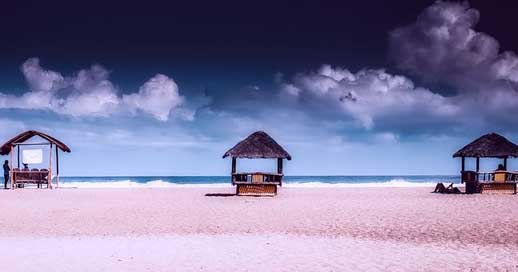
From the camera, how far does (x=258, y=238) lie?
12.7 m

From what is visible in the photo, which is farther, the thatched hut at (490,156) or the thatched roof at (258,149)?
the thatched hut at (490,156)

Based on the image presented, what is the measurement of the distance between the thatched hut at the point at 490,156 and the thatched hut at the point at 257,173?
429 inches

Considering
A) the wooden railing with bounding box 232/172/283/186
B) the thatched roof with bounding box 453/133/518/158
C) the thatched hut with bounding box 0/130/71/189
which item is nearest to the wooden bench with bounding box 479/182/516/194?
the thatched roof with bounding box 453/133/518/158

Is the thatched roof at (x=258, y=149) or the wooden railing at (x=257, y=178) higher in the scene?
the thatched roof at (x=258, y=149)

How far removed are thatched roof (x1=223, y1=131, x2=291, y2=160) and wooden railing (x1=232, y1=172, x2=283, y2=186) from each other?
0.93 meters

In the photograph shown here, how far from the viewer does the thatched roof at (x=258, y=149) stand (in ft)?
87.4

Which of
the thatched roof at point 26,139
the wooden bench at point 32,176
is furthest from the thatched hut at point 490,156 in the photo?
the wooden bench at point 32,176

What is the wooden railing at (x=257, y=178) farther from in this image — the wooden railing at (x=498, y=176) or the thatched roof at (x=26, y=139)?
the thatched roof at (x=26, y=139)

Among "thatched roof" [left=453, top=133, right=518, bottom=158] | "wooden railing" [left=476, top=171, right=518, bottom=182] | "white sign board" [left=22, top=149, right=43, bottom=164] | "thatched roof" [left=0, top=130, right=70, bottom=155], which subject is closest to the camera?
"wooden railing" [left=476, top=171, right=518, bottom=182]

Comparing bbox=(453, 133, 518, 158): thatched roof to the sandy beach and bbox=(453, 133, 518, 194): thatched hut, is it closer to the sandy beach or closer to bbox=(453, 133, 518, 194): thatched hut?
bbox=(453, 133, 518, 194): thatched hut

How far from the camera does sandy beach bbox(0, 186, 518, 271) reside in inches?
379

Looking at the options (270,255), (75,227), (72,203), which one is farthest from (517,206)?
(72,203)

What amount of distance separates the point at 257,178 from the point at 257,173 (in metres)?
0.31

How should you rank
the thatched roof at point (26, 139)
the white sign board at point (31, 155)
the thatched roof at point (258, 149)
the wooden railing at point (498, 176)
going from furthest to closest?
1. the white sign board at point (31, 155)
2. the thatched roof at point (26, 139)
3. the wooden railing at point (498, 176)
4. the thatched roof at point (258, 149)
